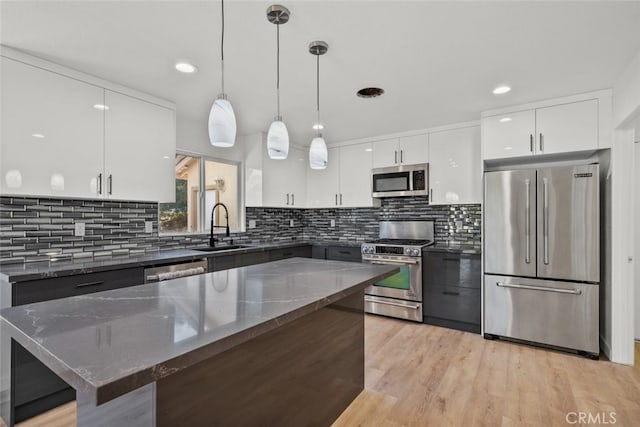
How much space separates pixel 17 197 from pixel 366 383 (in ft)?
9.53

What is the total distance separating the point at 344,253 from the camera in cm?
429

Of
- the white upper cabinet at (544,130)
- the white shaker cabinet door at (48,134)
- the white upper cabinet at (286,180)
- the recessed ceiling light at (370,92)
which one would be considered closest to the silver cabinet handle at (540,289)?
the white upper cabinet at (544,130)

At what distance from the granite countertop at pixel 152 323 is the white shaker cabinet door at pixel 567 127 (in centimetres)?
242

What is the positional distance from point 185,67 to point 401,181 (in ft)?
8.92

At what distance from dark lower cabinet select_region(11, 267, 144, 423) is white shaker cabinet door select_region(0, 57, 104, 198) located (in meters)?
0.64

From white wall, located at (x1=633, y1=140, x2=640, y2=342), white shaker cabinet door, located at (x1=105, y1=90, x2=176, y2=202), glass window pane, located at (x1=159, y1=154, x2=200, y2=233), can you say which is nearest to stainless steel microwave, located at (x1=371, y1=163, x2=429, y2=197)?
white wall, located at (x1=633, y1=140, x2=640, y2=342)

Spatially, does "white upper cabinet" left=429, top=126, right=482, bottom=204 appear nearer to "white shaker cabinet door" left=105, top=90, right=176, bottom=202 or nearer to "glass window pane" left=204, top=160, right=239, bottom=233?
"glass window pane" left=204, top=160, right=239, bottom=233

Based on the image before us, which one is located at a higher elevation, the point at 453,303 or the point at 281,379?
the point at 281,379

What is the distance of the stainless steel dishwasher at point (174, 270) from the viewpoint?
8.45 ft

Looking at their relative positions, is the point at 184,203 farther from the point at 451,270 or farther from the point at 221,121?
the point at 451,270

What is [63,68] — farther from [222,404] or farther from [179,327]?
[222,404]

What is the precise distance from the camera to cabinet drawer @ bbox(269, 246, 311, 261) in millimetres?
3888

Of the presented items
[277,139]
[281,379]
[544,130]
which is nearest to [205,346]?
[281,379]

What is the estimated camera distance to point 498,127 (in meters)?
3.20
